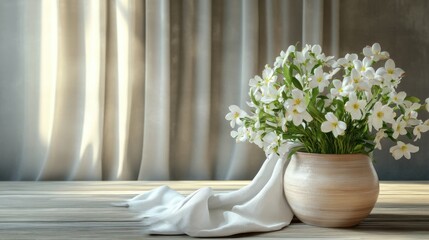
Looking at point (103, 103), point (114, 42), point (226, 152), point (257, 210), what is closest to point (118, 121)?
point (103, 103)

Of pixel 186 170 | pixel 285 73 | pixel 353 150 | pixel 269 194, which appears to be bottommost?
pixel 186 170

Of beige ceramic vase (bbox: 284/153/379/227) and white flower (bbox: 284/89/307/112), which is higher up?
white flower (bbox: 284/89/307/112)

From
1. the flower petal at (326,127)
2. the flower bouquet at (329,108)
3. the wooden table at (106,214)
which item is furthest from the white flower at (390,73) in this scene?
the wooden table at (106,214)

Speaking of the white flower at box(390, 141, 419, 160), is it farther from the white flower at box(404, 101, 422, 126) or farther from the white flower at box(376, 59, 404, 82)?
the white flower at box(376, 59, 404, 82)

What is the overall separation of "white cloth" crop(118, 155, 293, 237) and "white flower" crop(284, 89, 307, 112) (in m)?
0.27

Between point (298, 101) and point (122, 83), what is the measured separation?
168 centimetres

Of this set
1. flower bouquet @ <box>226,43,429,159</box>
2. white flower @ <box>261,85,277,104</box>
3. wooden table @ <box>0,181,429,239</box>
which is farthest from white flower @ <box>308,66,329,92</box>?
wooden table @ <box>0,181,429,239</box>

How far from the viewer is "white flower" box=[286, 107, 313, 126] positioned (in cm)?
141

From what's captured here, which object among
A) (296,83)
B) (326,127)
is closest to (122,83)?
(296,83)

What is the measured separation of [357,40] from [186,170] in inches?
51.2

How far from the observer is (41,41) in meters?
2.86

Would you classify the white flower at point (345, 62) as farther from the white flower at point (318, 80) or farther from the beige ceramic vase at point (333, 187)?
the beige ceramic vase at point (333, 187)

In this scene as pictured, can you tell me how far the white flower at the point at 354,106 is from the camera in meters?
1.38

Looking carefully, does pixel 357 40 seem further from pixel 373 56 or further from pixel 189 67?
pixel 373 56
